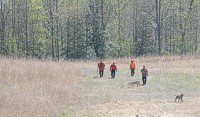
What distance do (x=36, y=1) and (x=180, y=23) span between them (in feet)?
80.8

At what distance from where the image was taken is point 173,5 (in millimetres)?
73938

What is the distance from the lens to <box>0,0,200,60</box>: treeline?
63938 mm

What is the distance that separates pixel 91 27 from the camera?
196 feet

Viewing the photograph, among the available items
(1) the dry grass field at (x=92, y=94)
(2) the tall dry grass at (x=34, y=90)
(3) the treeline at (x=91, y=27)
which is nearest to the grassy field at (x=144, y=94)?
(1) the dry grass field at (x=92, y=94)

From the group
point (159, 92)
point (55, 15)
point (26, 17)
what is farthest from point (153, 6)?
point (159, 92)

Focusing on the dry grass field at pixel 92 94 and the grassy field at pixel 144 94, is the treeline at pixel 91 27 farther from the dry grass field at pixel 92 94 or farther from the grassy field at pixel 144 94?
the dry grass field at pixel 92 94

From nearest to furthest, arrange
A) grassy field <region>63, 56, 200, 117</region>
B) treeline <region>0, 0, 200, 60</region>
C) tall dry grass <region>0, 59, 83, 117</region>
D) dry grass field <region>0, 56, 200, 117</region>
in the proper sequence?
tall dry grass <region>0, 59, 83, 117</region>, dry grass field <region>0, 56, 200, 117</region>, grassy field <region>63, 56, 200, 117</region>, treeline <region>0, 0, 200, 60</region>

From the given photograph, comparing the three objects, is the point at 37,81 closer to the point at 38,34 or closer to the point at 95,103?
the point at 95,103

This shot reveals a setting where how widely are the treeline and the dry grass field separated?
2471cm

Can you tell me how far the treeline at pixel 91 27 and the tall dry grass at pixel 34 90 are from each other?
29.3 metres

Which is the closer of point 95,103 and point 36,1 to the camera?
point 95,103

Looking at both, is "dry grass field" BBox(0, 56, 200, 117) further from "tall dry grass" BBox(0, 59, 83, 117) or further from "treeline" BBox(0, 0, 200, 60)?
"treeline" BBox(0, 0, 200, 60)

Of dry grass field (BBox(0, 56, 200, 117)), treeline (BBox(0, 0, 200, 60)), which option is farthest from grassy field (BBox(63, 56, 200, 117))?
treeline (BBox(0, 0, 200, 60))

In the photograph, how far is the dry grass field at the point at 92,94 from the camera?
738 inches
